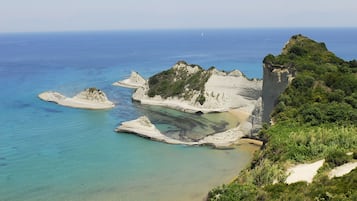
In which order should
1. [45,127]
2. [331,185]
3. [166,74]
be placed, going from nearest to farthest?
[331,185], [45,127], [166,74]

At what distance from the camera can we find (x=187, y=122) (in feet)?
160

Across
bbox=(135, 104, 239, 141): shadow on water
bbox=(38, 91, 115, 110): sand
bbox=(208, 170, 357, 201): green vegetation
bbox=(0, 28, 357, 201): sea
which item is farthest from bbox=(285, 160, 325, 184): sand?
bbox=(38, 91, 115, 110): sand

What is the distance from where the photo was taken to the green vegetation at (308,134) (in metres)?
16.5

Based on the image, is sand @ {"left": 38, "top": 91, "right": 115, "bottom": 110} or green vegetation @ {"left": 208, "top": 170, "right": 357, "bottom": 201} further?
sand @ {"left": 38, "top": 91, "right": 115, "bottom": 110}

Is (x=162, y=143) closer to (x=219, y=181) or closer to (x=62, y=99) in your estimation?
(x=219, y=181)

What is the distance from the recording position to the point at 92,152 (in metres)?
37.5

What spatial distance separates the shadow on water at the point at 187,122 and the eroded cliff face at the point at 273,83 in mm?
6490

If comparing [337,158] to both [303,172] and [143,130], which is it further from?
[143,130]

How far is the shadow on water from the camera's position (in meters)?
43.8

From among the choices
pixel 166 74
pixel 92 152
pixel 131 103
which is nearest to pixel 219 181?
pixel 92 152

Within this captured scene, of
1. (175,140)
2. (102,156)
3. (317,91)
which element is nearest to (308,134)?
(317,91)

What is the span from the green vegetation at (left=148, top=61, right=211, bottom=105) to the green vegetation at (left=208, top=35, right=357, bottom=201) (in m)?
16.9

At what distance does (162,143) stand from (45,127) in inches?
556

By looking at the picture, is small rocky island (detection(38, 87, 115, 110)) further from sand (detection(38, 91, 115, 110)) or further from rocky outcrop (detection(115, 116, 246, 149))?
rocky outcrop (detection(115, 116, 246, 149))
